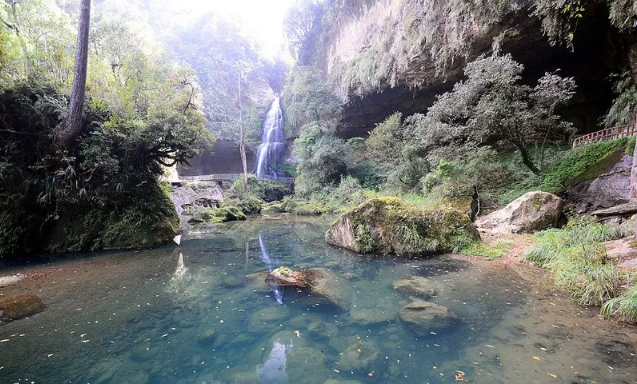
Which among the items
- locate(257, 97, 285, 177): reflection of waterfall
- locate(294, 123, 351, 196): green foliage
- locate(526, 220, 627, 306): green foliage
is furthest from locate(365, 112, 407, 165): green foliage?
locate(257, 97, 285, 177): reflection of waterfall

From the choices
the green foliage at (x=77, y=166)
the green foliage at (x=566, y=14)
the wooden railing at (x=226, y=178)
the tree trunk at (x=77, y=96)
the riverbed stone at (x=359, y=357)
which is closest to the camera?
the riverbed stone at (x=359, y=357)

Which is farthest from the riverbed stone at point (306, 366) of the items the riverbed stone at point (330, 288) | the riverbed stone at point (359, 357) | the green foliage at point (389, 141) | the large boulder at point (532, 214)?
the green foliage at point (389, 141)

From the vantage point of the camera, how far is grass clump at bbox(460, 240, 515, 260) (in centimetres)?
664

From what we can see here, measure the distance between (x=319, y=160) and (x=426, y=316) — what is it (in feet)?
61.1

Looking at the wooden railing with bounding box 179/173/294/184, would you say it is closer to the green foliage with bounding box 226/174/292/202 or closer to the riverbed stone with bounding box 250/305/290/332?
the green foliage with bounding box 226/174/292/202

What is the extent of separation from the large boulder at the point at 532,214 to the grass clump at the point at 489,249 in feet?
3.83

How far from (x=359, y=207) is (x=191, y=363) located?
5.64 meters

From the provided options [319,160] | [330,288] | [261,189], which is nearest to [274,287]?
[330,288]

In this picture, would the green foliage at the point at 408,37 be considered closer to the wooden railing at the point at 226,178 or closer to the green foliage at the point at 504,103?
the green foliage at the point at 504,103

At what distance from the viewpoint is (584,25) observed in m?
11.1

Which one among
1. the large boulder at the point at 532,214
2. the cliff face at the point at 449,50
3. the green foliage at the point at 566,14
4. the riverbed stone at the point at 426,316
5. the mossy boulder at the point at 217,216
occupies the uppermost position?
the cliff face at the point at 449,50

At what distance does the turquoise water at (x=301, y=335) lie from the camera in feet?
9.09

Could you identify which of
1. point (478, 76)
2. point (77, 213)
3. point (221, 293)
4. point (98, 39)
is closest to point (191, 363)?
point (221, 293)

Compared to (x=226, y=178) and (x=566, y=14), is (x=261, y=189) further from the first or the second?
(x=566, y=14)
